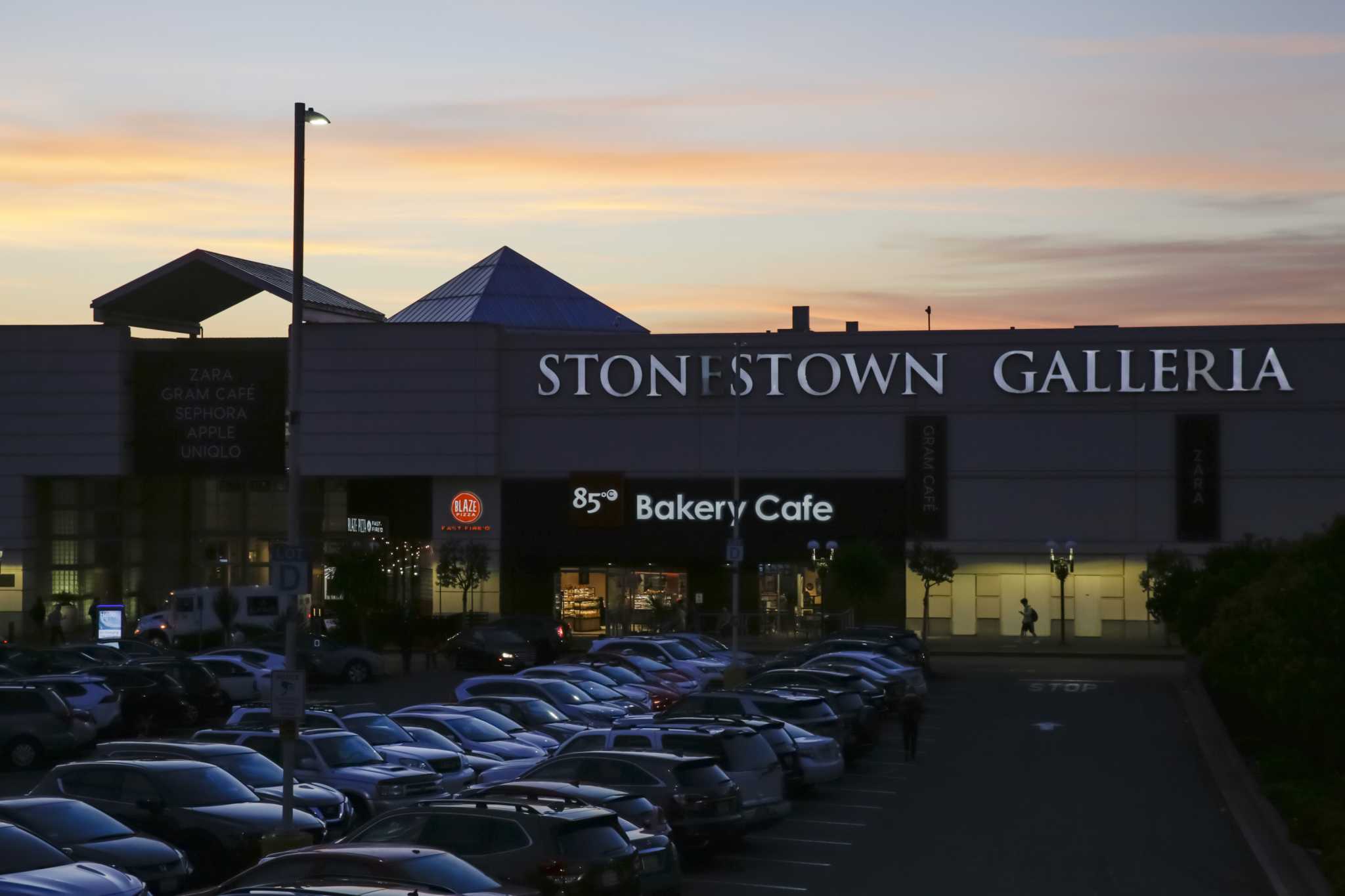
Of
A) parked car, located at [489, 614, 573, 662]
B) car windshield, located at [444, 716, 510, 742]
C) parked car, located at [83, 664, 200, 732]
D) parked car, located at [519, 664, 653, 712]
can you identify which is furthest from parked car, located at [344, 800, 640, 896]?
parked car, located at [489, 614, 573, 662]

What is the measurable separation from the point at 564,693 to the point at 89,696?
9.52m

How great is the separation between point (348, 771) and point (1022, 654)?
138 feet

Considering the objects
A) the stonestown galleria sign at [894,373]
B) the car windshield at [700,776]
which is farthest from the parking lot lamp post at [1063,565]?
the car windshield at [700,776]

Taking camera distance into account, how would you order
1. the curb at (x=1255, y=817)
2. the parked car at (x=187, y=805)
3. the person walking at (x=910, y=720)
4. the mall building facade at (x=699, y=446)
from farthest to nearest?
the mall building facade at (x=699, y=446), the person walking at (x=910, y=720), the curb at (x=1255, y=817), the parked car at (x=187, y=805)

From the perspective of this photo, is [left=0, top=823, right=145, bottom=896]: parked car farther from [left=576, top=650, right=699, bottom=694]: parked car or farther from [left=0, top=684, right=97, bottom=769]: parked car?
[left=576, top=650, right=699, bottom=694]: parked car

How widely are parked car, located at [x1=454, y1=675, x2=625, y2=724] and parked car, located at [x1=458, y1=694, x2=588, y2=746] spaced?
1074 mm

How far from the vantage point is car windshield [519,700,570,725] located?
96.1 feet

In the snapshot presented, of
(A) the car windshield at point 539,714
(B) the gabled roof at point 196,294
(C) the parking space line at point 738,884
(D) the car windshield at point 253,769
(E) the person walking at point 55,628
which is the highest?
(B) the gabled roof at point 196,294

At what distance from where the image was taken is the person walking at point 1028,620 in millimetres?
64000

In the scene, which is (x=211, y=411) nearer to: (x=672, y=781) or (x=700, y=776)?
(x=700, y=776)

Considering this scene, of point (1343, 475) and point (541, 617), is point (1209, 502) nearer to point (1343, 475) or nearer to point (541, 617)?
point (1343, 475)

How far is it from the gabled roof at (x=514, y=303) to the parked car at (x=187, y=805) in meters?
67.0

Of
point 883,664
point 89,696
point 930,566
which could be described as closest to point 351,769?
point 89,696

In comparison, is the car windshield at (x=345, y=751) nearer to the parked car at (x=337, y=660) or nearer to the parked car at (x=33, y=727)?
the parked car at (x=33, y=727)
